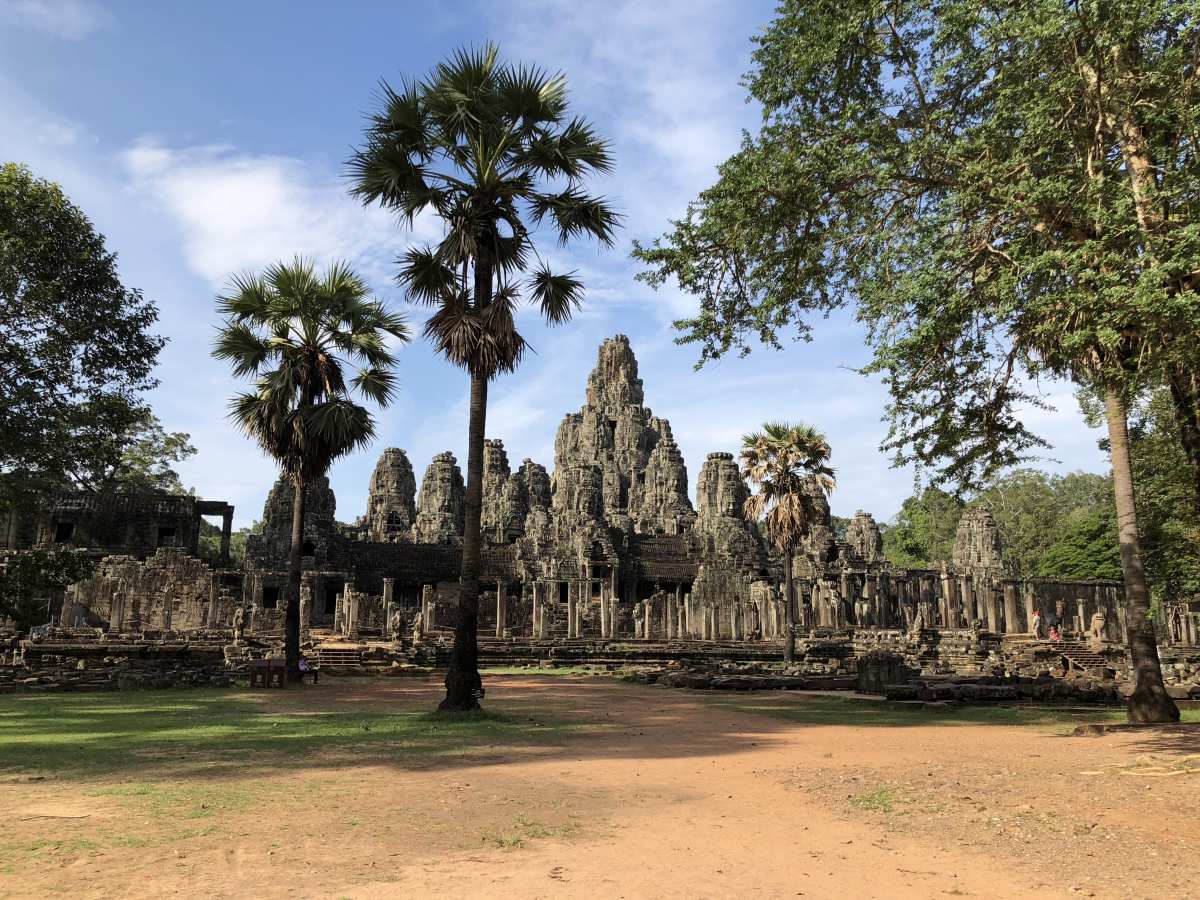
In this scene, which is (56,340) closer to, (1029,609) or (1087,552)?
(1029,609)

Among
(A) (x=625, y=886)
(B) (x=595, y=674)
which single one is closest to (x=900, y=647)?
(B) (x=595, y=674)

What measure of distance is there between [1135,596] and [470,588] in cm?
1003

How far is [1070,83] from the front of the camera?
8633 mm

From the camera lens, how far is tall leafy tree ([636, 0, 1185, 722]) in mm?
8117

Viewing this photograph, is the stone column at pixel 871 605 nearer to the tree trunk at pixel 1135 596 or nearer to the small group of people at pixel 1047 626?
the small group of people at pixel 1047 626

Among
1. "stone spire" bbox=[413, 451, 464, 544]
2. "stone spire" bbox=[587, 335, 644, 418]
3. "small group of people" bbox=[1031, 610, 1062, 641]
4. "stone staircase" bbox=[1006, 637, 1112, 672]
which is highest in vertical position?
"stone spire" bbox=[587, 335, 644, 418]

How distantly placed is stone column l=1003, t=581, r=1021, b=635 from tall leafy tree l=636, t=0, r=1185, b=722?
25791mm

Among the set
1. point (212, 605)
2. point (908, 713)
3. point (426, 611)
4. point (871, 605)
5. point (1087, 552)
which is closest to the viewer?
point (908, 713)

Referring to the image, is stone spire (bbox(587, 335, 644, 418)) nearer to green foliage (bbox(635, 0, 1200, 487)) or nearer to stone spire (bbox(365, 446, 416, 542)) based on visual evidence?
stone spire (bbox(365, 446, 416, 542))

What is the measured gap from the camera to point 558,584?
44688mm

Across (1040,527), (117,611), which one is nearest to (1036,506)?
(1040,527)

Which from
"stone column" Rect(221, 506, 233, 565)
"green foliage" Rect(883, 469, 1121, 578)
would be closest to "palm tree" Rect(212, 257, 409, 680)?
"stone column" Rect(221, 506, 233, 565)

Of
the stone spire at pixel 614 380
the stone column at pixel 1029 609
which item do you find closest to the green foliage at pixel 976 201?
the stone column at pixel 1029 609

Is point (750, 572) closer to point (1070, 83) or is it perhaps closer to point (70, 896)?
point (1070, 83)
